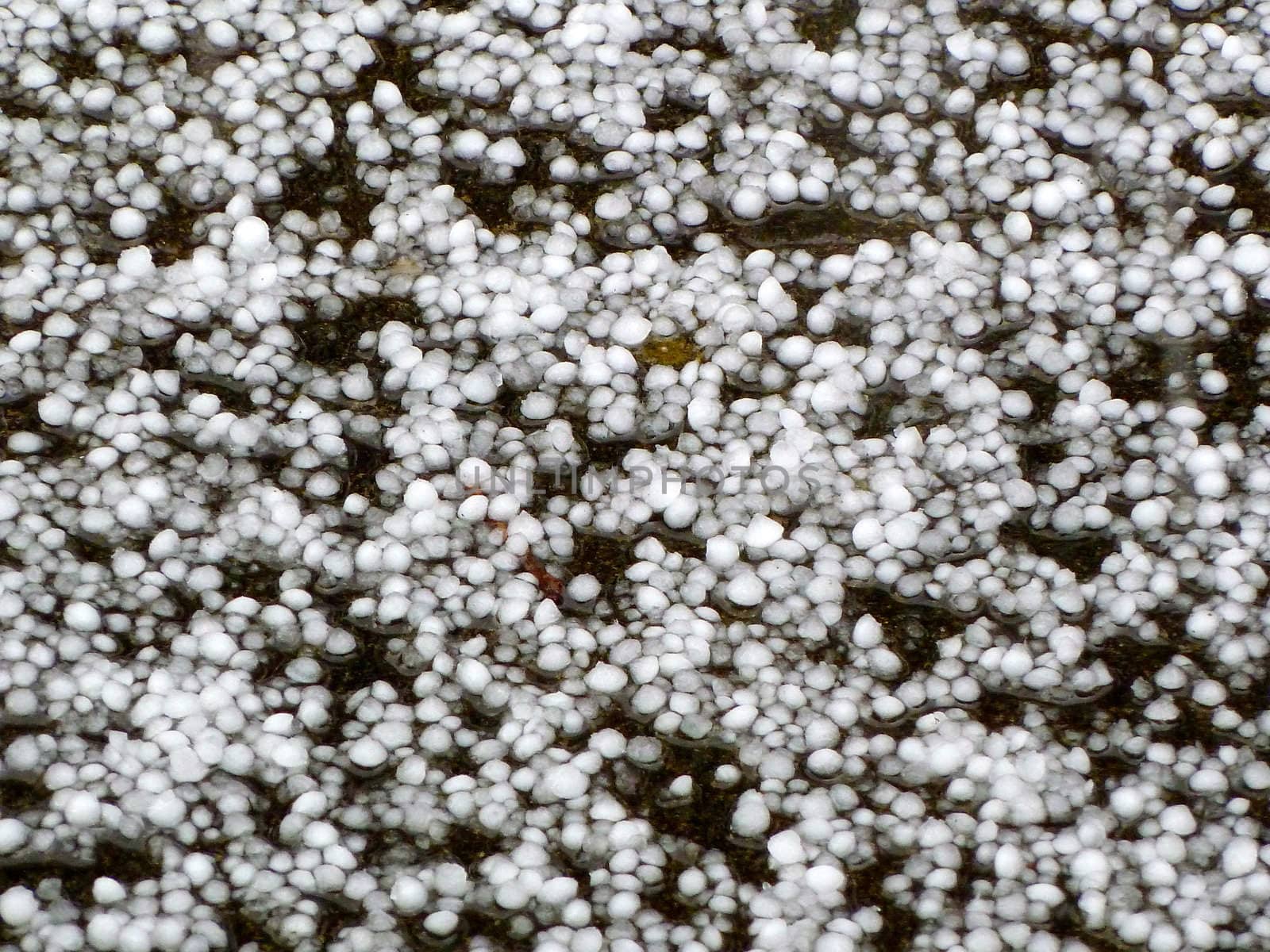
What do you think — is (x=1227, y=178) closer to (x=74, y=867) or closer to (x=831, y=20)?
(x=831, y=20)

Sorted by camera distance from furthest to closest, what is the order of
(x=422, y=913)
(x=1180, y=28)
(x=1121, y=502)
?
(x=1180, y=28) < (x=1121, y=502) < (x=422, y=913)

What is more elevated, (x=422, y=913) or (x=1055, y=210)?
(x=1055, y=210)

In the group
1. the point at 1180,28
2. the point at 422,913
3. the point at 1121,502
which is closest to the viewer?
the point at 422,913

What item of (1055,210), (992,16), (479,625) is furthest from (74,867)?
(992,16)

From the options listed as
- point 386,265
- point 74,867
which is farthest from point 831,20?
point 74,867

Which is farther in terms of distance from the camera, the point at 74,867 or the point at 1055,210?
the point at 1055,210

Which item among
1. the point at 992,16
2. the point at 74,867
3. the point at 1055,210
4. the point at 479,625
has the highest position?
the point at 992,16
